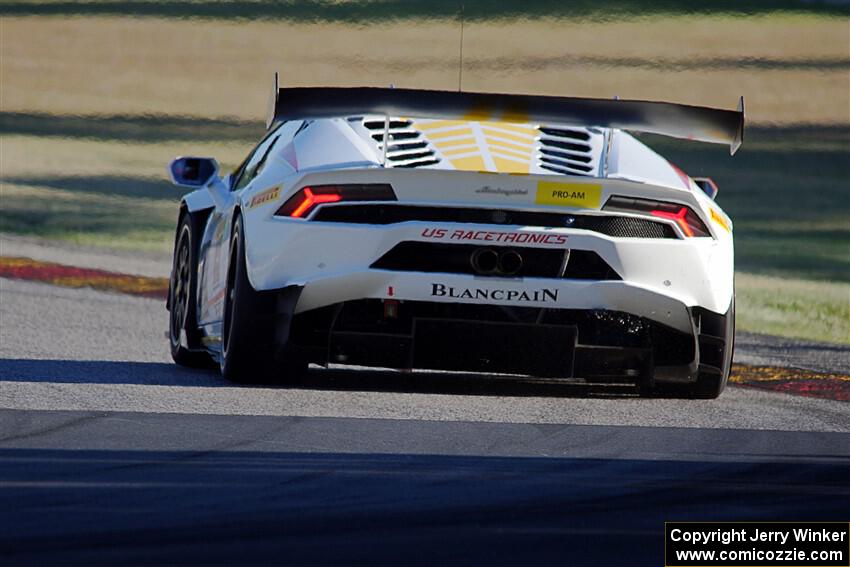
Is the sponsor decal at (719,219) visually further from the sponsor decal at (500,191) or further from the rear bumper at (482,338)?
Result: the sponsor decal at (500,191)

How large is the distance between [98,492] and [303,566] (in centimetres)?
122

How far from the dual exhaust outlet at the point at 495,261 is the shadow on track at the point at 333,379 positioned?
1.02 metres

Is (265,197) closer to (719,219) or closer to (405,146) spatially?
(405,146)

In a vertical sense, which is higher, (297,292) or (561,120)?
(561,120)

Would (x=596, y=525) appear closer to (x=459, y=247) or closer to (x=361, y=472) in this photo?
(x=361, y=472)

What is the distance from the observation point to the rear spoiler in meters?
8.77

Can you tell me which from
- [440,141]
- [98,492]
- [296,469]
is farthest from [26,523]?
[440,141]

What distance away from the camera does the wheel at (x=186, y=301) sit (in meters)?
10.4

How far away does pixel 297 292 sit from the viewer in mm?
9008

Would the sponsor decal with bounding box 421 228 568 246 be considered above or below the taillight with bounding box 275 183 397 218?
below

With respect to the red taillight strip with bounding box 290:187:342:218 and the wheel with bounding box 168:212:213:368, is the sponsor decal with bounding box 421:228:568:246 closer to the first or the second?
the red taillight strip with bounding box 290:187:342:218
